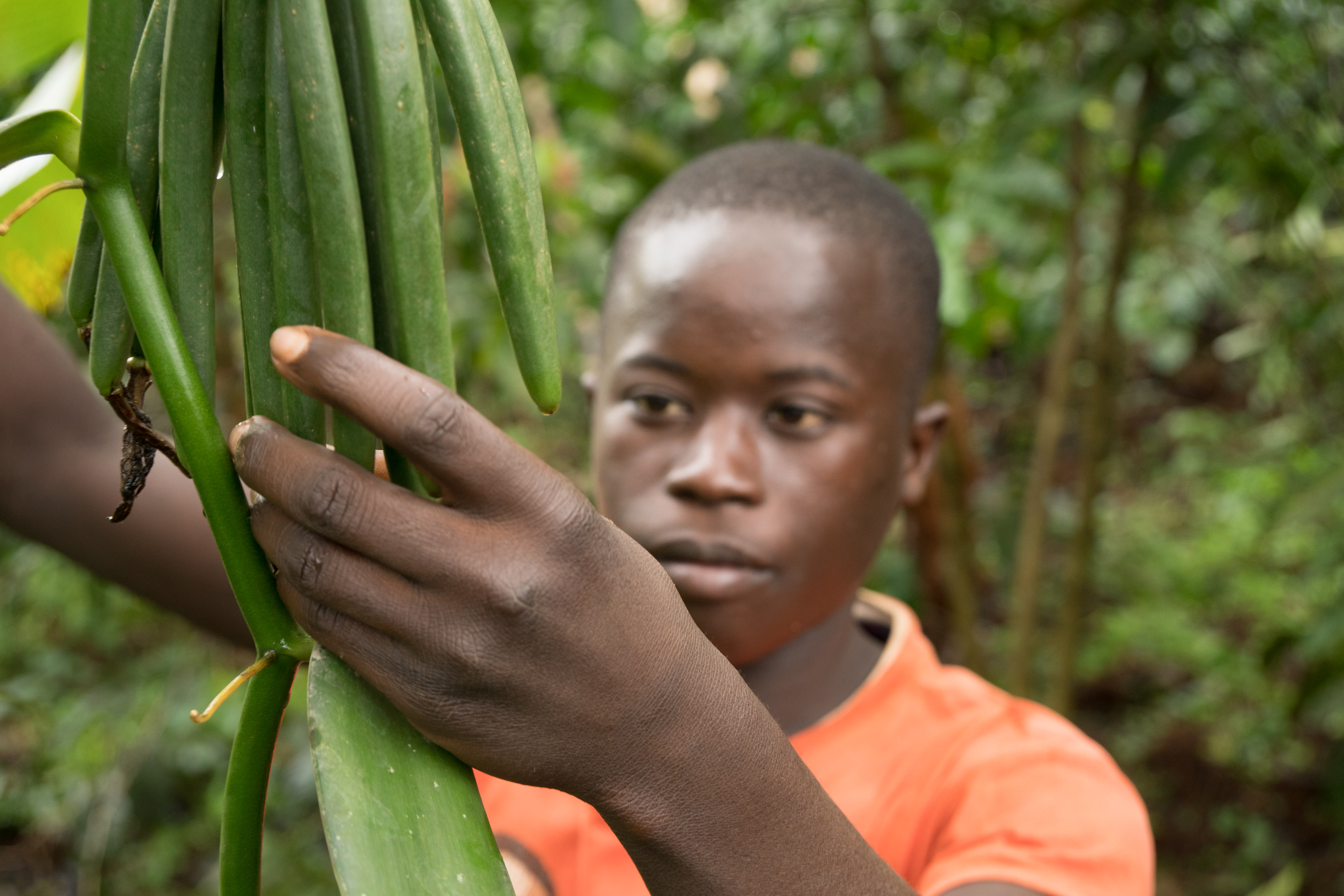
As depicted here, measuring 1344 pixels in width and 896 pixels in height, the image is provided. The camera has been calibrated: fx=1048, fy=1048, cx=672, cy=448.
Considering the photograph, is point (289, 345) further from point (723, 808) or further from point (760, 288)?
point (760, 288)

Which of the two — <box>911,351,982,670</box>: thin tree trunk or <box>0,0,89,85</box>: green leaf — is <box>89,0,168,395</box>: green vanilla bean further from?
<box>911,351,982,670</box>: thin tree trunk

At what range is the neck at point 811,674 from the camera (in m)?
0.68

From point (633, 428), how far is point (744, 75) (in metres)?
0.98

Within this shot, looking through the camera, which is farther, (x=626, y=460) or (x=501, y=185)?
(x=626, y=460)

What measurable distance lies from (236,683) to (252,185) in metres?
0.14

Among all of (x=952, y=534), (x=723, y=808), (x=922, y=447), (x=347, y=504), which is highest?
(x=347, y=504)

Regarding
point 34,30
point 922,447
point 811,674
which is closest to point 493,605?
point 811,674

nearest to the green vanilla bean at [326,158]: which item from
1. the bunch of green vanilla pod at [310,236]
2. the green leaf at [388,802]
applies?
the bunch of green vanilla pod at [310,236]

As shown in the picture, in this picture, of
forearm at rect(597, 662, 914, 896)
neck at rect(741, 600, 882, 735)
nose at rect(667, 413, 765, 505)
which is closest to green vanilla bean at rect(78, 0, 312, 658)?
forearm at rect(597, 662, 914, 896)

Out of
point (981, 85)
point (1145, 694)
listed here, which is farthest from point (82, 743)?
point (1145, 694)

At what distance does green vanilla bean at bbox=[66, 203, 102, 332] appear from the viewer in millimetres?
316

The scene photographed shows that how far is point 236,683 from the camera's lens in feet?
0.93

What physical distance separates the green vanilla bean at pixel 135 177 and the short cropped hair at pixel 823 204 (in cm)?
40

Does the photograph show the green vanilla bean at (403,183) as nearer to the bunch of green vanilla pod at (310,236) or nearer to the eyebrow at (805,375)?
the bunch of green vanilla pod at (310,236)
